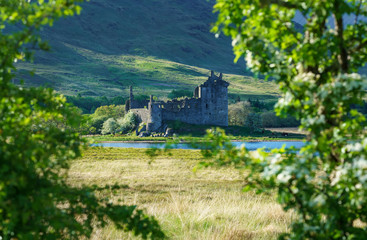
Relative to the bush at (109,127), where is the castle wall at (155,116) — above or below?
above

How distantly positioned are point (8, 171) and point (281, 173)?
2535 mm

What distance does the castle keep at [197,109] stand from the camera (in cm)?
9803

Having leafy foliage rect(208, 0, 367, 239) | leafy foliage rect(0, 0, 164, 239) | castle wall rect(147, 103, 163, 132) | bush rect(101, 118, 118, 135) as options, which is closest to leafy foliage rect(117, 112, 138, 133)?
bush rect(101, 118, 118, 135)

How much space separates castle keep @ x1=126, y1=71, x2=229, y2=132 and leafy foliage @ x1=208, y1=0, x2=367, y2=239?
9188 centimetres

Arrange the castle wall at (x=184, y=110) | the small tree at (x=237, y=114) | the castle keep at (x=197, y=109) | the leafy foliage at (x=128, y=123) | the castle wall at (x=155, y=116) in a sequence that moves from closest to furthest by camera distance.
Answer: the castle wall at (x=155, y=116)
the castle keep at (x=197, y=109)
the leafy foliage at (x=128, y=123)
the castle wall at (x=184, y=110)
the small tree at (x=237, y=114)

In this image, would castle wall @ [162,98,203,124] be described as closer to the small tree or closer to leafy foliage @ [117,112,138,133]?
leafy foliage @ [117,112,138,133]

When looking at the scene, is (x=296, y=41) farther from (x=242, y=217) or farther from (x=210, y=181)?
(x=210, y=181)

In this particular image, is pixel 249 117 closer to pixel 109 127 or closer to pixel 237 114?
pixel 237 114

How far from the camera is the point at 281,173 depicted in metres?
3.73

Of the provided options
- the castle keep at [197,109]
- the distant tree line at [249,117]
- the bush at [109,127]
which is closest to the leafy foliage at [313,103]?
the castle keep at [197,109]

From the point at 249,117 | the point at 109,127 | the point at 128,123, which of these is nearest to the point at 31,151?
the point at 109,127

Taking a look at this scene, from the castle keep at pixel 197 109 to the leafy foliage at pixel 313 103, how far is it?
91.9 m

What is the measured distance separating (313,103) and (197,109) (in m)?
101

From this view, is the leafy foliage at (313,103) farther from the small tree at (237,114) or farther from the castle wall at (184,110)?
the small tree at (237,114)
